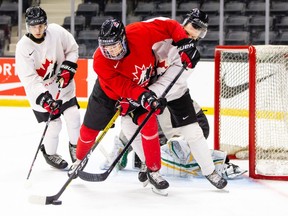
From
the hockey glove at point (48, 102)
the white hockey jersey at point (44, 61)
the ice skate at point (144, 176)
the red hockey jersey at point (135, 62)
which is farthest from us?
the white hockey jersey at point (44, 61)

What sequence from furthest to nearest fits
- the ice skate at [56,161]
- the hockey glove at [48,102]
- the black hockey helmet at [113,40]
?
the ice skate at [56,161]
the hockey glove at [48,102]
the black hockey helmet at [113,40]

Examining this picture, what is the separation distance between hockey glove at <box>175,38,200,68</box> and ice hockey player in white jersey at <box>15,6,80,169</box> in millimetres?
785

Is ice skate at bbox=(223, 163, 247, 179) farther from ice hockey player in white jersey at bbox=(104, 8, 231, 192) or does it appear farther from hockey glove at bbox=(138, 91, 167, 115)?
hockey glove at bbox=(138, 91, 167, 115)

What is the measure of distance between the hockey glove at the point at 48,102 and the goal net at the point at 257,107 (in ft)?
3.27

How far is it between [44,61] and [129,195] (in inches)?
38.3

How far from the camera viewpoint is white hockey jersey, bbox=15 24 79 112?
11.5 ft

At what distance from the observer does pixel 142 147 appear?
10.4 feet

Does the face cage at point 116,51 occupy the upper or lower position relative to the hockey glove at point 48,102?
upper

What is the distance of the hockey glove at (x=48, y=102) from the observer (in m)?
3.36

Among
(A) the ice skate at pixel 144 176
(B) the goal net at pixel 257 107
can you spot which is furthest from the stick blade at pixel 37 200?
(B) the goal net at pixel 257 107

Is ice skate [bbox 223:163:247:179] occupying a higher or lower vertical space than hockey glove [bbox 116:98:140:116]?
lower

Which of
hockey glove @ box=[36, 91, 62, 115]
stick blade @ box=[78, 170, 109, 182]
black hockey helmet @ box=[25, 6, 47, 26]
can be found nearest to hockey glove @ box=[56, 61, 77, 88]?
hockey glove @ box=[36, 91, 62, 115]

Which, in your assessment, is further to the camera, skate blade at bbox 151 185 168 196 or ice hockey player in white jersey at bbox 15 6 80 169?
Answer: ice hockey player in white jersey at bbox 15 6 80 169

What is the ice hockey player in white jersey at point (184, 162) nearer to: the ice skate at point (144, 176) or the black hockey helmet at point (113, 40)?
the ice skate at point (144, 176)
